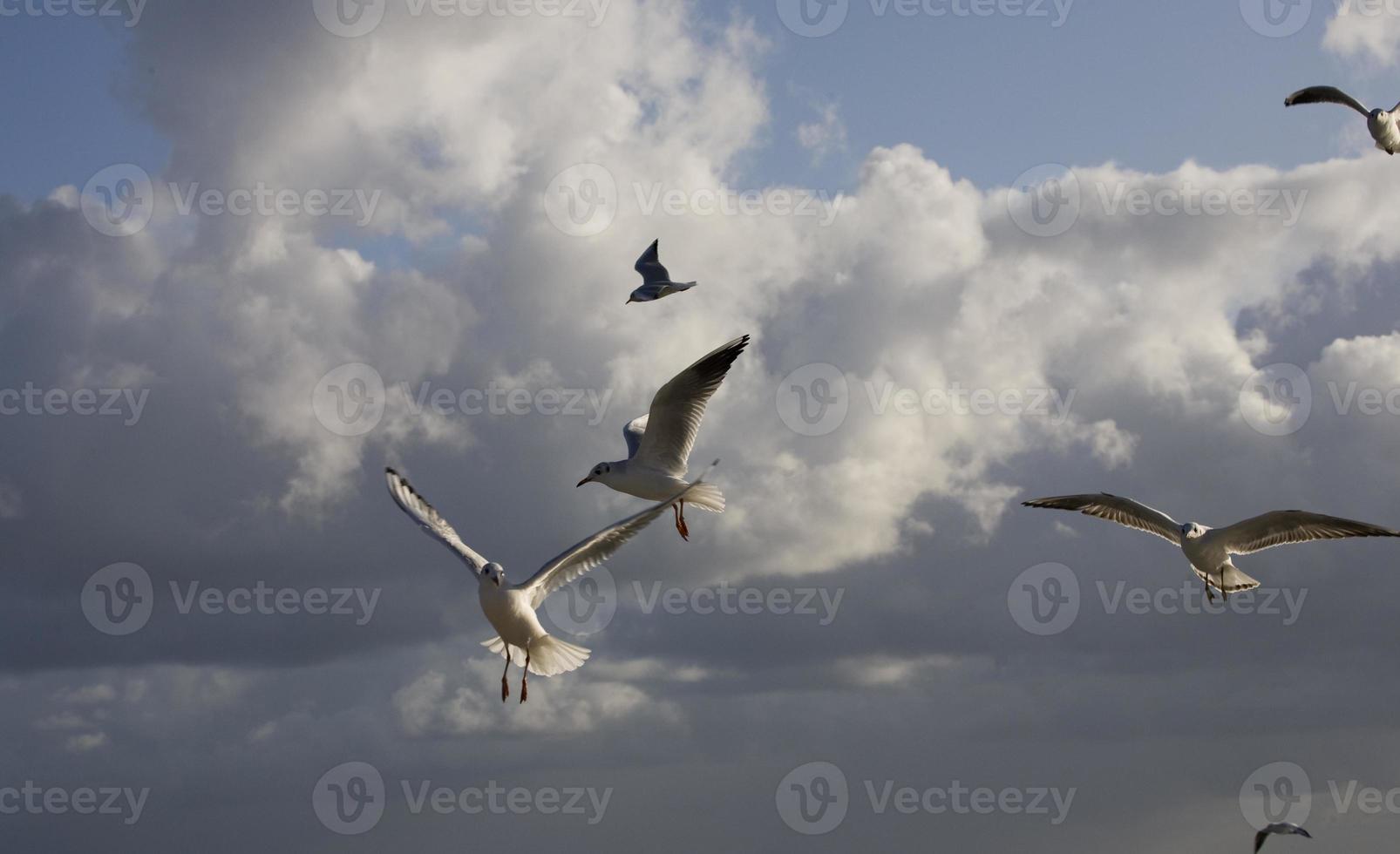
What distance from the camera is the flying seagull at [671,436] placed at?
27.2 m

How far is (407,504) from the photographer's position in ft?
91.8

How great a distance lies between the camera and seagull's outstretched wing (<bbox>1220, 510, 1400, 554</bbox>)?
87.5 ft

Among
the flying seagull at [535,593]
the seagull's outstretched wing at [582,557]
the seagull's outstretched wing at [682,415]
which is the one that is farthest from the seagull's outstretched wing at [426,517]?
the seagull's outstretched wing at [682,415]

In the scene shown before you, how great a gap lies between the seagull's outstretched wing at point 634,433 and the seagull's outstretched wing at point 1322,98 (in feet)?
46.9

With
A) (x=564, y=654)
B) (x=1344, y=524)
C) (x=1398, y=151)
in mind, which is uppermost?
(x=1398, y=151)

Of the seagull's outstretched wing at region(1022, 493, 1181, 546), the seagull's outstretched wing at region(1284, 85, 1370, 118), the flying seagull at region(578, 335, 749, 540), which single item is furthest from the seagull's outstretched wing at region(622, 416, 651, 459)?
the seagull's outstretched wing at region(1284, 85, 1370, 118)

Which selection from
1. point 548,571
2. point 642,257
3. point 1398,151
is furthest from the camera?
point 642,257

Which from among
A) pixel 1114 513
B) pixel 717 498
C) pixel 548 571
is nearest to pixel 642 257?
pixel 717 498

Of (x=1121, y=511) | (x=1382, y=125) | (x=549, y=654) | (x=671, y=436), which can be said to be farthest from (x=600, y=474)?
(x=1382, y=125)

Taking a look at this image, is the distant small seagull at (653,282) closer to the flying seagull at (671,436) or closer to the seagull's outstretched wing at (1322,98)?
the flying seagull at (671,436)

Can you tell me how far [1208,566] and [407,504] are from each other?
16.6 m

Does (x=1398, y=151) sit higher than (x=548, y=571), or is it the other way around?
(x=1398, y=151)

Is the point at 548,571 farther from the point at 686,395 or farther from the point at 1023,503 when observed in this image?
the point at 1023,503

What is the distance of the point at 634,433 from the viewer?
2898 cm
